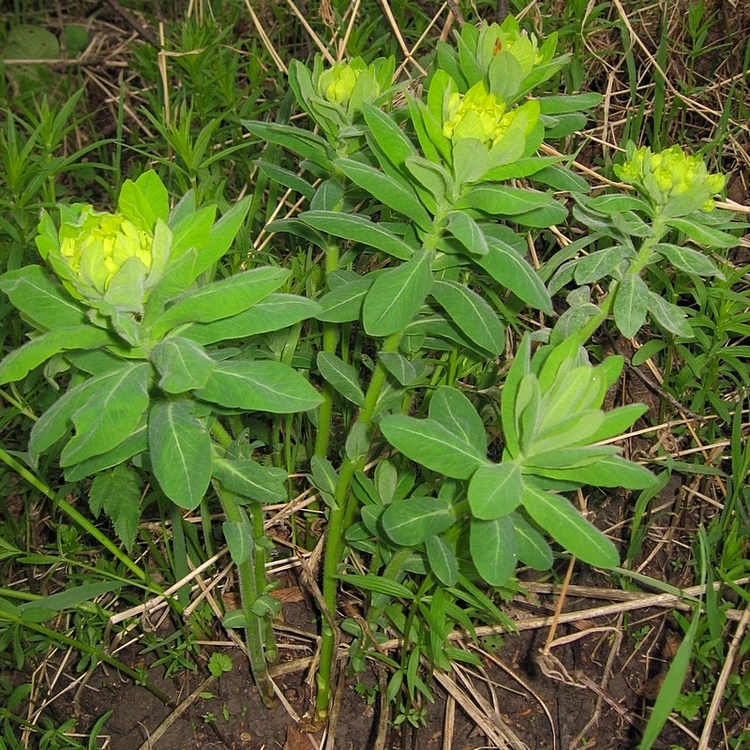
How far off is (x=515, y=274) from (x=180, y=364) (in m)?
0.67

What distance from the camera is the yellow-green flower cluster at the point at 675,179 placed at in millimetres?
1613

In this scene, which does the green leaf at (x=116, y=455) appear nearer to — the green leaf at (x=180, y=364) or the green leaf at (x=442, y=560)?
the green leaf at (x=180, y=364)

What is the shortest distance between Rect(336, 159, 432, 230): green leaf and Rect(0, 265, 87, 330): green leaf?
57 centimetres

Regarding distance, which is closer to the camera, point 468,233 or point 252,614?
point 468,233

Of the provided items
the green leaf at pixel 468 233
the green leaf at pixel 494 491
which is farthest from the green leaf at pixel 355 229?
the green leaf at pixel 494 491

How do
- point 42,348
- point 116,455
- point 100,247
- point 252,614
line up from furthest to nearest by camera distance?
point 252,614
point 116,455
point 42,348
point 100,247

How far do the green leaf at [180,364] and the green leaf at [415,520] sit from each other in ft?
1.85

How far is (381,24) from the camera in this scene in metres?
3.41

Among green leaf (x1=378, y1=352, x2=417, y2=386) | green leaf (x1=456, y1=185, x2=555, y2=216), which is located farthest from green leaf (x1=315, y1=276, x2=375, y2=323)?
green leaf (x1=456, y1=185, x2=555, y2=216)

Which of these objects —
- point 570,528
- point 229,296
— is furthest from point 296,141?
point 570,528

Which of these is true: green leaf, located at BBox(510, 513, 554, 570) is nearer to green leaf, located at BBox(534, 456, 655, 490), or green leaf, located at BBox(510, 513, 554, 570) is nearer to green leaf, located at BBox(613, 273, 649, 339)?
green leaf, located at BBox(534, 456, 655, 490)

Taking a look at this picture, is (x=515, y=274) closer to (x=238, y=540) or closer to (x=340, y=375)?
(x=340, y=375)

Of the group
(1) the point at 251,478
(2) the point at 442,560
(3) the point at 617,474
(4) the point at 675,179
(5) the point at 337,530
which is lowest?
(5) the point at 337,530

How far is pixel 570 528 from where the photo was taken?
1.43 metres
